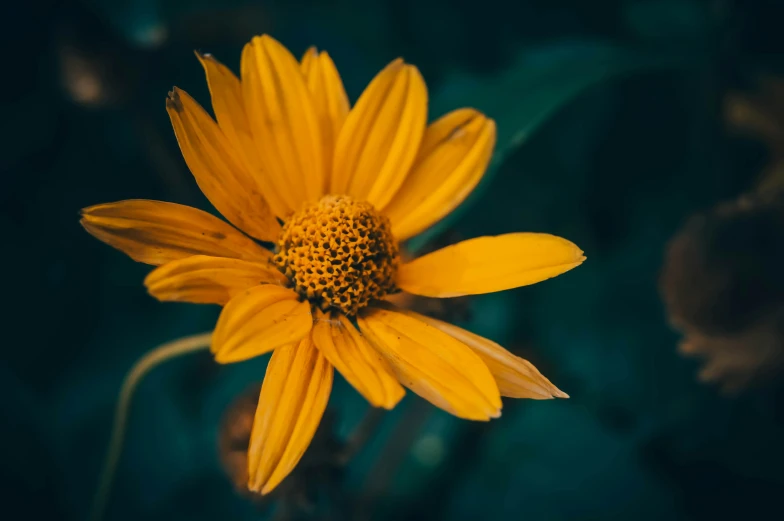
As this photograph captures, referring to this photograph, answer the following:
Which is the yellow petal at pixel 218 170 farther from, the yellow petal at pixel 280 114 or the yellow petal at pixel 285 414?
the yellow petal at pixel 285 414

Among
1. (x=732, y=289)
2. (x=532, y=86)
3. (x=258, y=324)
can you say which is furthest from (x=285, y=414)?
(x=732, y=289)

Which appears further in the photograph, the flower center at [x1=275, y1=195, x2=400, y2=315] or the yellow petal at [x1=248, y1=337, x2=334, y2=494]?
the flower center at [x1=275, y1=195, x2=400, y2=315]

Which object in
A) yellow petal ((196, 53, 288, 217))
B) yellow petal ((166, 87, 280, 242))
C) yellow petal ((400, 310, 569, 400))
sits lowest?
yellow petal ((400, 310, 569, 400))

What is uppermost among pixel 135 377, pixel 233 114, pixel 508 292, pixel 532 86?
pixel 532 86

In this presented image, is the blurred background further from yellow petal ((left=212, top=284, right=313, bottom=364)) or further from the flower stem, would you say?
yellow petal ((left=212, top=284, right=313, bottom=364))

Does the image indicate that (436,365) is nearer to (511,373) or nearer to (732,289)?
(511,373)

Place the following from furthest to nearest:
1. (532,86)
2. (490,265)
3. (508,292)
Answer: (508,292) → (532,86) → (490,265)

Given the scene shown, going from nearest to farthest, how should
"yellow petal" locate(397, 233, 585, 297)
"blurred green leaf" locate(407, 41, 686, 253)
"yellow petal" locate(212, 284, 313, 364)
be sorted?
"yellow petal" locate(212, 284, 313, 364)
"yellow petal" locate(397, 233, 585, 297)
"blurred green leaf" locate(407, 41, 686, 253)

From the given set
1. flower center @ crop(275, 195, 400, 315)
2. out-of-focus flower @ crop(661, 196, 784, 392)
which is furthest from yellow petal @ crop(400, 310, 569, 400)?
out-of-focus flower @ crop(661, 196, 784, 392)
